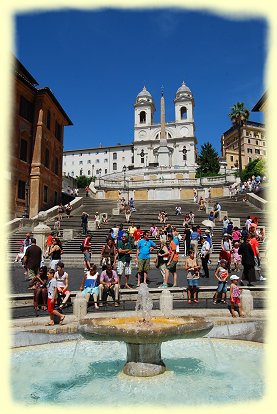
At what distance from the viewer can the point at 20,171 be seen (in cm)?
3192

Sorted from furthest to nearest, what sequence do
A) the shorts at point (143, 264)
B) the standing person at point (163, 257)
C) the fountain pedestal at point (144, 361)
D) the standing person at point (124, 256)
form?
the standing person at point (163, 257), the standing person at point (124, 256), the shorts at point (143, 264), the fountain pedestal at point (144, 361)

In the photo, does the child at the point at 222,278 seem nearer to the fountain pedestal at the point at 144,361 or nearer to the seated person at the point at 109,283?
the seated person at the point at 109,283

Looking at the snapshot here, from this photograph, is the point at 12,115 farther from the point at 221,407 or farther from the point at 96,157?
the point at 96,157

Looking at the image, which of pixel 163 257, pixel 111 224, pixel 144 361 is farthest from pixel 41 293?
pixel 111 224

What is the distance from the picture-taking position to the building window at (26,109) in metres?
32.3

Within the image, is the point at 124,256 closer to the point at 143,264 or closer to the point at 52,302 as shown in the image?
the point at 143,264

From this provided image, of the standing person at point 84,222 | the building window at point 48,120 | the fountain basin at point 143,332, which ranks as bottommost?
the fountain basin at point 143,332

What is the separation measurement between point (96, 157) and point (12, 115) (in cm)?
8828

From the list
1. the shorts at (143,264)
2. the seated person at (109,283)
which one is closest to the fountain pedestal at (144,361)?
the seated person at (109,283)

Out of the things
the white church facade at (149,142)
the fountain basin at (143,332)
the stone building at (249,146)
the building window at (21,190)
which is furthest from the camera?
A: the stone building at (249,146)

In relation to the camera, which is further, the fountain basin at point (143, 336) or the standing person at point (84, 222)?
the standing person at point (84, 222)

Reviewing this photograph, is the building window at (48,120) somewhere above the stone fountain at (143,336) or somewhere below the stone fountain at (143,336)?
above

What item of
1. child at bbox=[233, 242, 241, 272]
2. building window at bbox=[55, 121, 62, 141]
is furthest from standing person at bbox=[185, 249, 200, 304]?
building window at bbox=[55, 121, 62, 141]

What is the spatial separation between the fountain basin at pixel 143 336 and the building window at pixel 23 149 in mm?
28749
